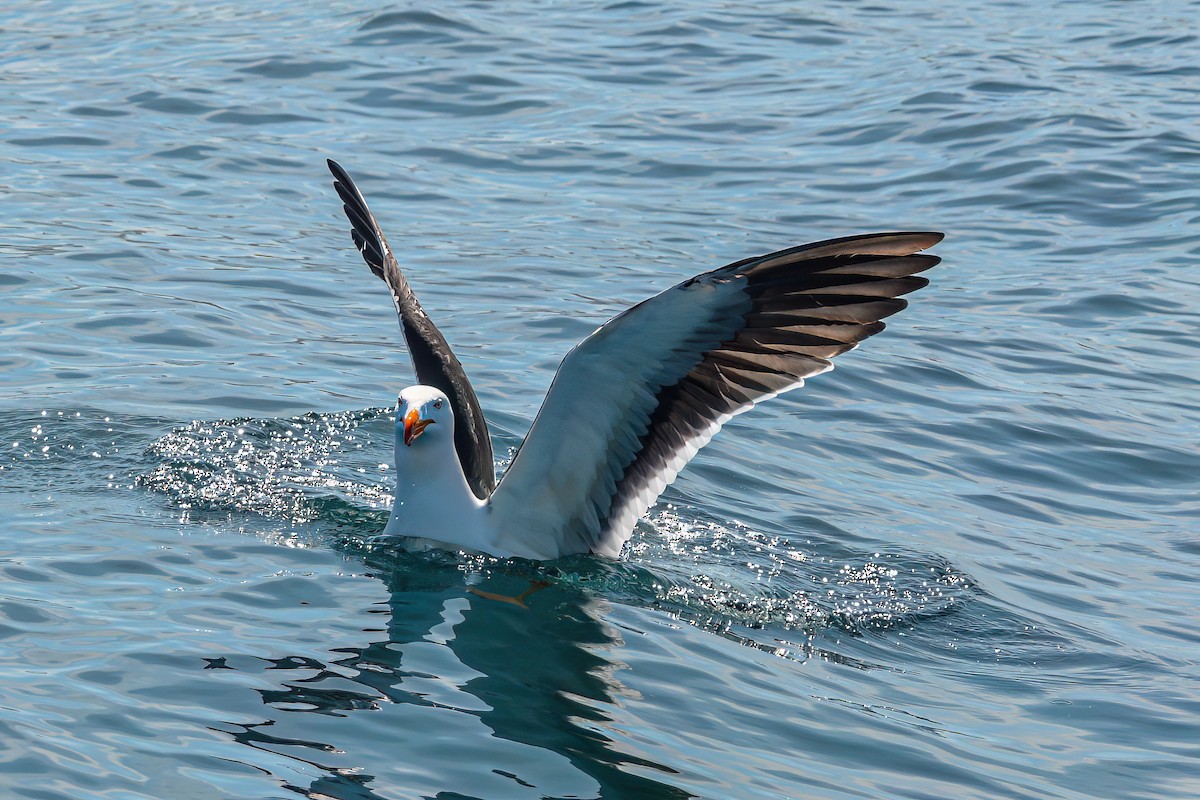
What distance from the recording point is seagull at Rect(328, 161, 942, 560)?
7.17 metres

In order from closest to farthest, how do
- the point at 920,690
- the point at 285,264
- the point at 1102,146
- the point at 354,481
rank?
Answer: the point at 920,690
the point at 354,481
the point at 285,264
the point at 1102,146

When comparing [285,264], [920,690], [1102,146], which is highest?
[1102,146]

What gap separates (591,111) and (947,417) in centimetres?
862

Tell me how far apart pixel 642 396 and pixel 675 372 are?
198mm

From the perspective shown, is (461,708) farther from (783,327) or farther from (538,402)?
(538,402)

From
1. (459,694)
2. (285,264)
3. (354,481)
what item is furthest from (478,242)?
(459,694)

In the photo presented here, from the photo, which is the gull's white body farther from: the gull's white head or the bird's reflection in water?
the bird's reflection in water

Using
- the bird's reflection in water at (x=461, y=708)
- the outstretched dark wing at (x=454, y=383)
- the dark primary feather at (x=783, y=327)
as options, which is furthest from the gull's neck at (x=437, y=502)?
the dark primary feather at (x=783, y=327)

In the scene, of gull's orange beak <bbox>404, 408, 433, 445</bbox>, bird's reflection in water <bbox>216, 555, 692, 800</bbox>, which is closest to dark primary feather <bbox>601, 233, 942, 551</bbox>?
bird's reflection in water <bbox>216, 555, 692, 800</bbox>

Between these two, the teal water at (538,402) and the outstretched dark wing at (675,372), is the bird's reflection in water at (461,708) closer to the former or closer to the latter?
the teal water at (538,402)

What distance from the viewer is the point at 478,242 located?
47.1ft

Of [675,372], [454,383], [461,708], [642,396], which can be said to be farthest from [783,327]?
[461,708]

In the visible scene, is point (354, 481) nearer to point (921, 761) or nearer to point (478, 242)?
point (921, 761)

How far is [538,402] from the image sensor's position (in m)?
10.9
